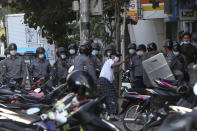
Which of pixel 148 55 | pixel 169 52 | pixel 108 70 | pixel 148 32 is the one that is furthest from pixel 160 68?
pixel 148 32

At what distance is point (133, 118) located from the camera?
365 inches

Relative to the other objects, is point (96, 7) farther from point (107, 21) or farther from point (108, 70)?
point (107, 21)

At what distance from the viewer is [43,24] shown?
1518 centimetres

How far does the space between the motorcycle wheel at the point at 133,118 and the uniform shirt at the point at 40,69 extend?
4.45m

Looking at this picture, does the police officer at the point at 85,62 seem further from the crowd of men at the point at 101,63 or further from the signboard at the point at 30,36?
the signboard at the point at 30,36

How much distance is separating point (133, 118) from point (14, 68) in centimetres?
459

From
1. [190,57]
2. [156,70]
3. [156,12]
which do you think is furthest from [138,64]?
[156,12]

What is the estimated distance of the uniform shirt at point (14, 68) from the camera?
12.8m

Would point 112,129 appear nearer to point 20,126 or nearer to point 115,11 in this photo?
point 20,126

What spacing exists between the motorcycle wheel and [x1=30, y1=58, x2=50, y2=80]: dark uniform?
4.45 meters

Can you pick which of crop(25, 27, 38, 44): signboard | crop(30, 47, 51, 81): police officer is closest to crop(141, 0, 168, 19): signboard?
crop(25, 27, 38, 44): signboard

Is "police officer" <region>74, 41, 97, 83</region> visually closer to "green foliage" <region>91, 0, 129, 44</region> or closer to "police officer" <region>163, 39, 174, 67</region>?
"police officer" <region>163, 39, 174, 67</region>

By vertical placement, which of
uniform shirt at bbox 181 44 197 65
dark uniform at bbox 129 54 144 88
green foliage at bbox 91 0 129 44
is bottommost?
dark uniform at bbox 129 54 144 88

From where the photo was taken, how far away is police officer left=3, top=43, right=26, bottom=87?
12.8 m
